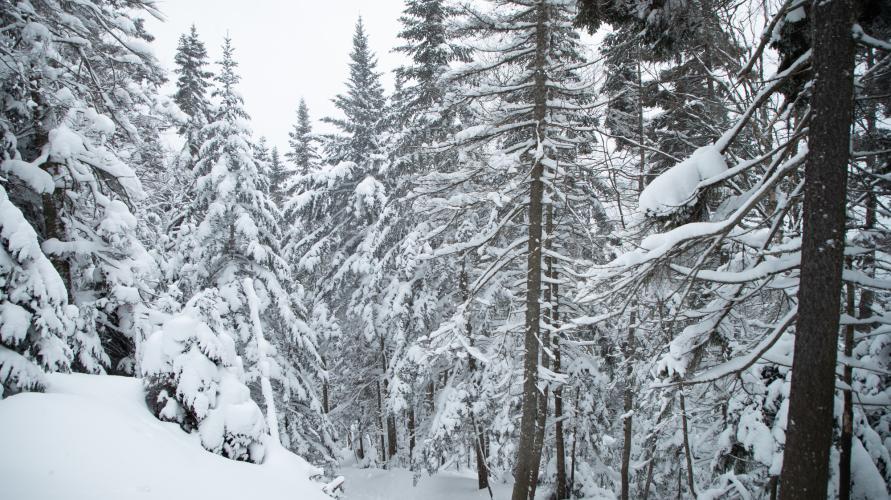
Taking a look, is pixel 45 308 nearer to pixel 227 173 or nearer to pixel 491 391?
pixel 227 173

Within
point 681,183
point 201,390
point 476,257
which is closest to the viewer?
point 681,183

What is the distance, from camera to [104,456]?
3959 mm

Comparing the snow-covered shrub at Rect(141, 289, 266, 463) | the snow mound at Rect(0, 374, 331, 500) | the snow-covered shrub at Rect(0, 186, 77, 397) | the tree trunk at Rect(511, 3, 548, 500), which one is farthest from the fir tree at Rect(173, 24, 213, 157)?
the snow mound at Rect(0, 374, 331, 500)

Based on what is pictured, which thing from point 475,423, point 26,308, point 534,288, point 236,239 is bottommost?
point 475,423

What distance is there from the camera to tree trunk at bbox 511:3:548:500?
8.43m

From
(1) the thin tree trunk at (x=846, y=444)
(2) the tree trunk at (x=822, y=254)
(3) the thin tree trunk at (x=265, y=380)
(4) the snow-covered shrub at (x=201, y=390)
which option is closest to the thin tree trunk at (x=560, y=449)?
(1) the thin tree trunk at (x=846, y=444)

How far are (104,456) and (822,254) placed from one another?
22.2 ft

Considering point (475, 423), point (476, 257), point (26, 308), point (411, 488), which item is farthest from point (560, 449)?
point (26, 308)

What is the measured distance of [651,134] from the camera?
12297 mm

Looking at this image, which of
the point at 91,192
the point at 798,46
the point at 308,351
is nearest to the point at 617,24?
the point at 798,46

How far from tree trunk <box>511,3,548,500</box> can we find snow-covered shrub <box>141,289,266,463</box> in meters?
5.13

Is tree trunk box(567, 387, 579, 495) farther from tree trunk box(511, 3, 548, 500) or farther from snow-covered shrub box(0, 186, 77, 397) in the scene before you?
snow-covered shrub box(0, 186, 77, 397)

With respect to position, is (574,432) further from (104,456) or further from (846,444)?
(104,456)

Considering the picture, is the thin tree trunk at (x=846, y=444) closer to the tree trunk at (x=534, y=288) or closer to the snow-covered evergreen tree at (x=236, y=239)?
the tree trunk at (x=534, y=288)
